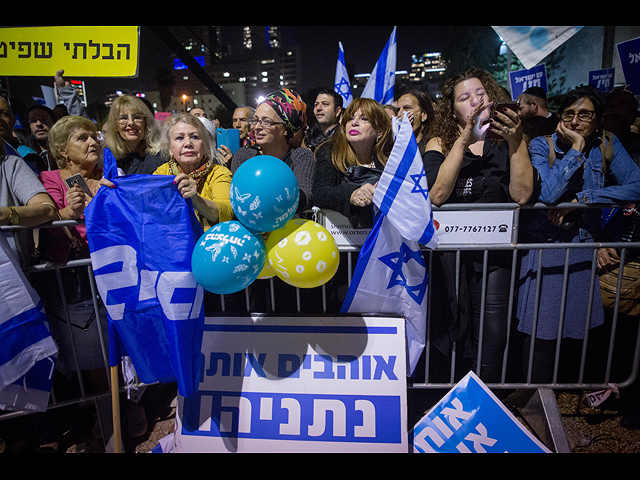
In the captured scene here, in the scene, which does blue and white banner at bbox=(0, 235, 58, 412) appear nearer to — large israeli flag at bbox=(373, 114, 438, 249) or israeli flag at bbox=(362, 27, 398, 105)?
large israeli flag at bbox=(373, 114, 438, 249)

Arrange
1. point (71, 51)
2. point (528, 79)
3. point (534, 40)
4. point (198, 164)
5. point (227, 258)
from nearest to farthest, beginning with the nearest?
point (227, 258) < point (198, 164) < point (534, 40) < point (71, 51) < point (528, 79)

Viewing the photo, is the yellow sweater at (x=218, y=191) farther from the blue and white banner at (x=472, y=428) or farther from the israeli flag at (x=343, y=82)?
the israeli flag at (x=343, y=82)

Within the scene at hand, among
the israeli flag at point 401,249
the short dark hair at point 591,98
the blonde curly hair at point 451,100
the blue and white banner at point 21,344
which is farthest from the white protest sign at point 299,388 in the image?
the short dark hair at point 591,98

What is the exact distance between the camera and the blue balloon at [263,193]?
6.48ft

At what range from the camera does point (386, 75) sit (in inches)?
159

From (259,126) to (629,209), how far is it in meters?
2.85

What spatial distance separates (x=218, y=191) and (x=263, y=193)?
651 millimetres

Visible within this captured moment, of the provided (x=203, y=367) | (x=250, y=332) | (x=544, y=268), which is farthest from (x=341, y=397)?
(x=544, y=268)

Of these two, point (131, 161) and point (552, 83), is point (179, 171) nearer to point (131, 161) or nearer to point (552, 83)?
point (131, 161)

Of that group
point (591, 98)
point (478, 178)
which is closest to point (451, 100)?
point (478, 178)

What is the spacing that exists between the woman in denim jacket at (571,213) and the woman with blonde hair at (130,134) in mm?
3159

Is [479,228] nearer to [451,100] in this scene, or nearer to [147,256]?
[451,100]

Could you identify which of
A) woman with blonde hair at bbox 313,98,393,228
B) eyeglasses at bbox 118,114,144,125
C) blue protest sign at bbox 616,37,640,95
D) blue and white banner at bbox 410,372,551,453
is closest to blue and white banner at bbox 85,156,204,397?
woman with blonde hair at bbox 313,98,393,228

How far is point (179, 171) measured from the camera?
252cm
